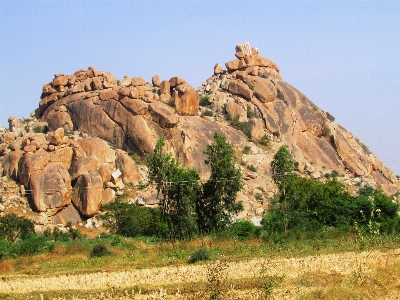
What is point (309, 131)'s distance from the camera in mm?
69688

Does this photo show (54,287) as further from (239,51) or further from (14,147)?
(239,51)

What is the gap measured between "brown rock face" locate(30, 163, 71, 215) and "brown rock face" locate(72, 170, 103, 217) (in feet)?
2.22

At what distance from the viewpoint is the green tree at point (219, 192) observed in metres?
36.1

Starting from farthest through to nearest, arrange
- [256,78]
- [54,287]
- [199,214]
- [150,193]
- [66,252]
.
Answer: [256,78] → [150,193] → [199,214] → [66,252] → [54,287]

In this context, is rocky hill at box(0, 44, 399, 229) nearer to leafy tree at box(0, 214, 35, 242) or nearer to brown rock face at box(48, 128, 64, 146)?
brown rock face at box(48, 128, 64, 146)

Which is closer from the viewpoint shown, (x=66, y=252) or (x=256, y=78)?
(x=66, y=252)

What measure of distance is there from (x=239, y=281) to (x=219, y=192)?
18786 millimetres

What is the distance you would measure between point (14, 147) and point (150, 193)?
462 inches

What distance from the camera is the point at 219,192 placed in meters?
36.2

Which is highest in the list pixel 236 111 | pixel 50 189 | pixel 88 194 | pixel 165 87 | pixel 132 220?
pixel 165 87

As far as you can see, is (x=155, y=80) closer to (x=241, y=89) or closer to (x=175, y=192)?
(x=241, y=89)

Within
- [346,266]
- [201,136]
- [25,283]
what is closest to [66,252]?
[25,283]

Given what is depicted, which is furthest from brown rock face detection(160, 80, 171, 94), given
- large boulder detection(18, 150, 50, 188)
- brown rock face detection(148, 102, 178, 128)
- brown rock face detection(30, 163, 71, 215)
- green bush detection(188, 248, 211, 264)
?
green bush detection(188, 248, 211, 264)

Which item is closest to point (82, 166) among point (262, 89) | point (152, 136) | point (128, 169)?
point (128, 169)
